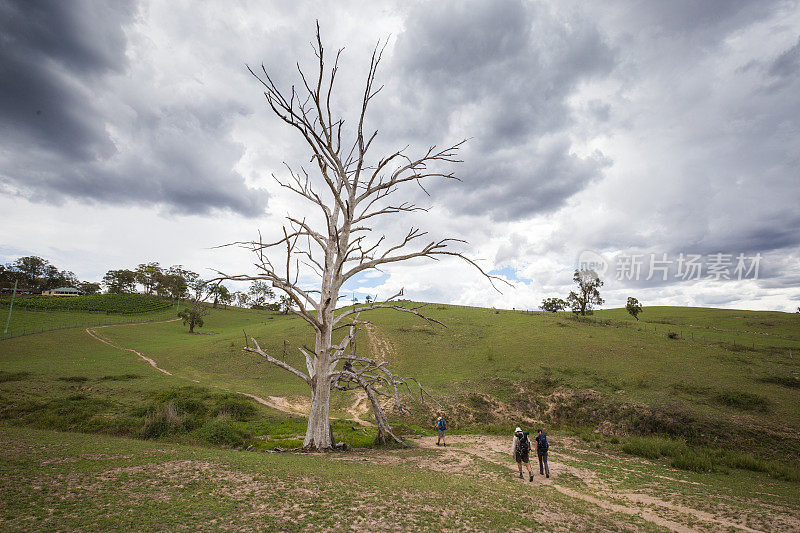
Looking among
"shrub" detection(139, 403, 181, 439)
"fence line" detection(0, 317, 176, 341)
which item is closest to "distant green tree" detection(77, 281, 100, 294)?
"fence line" detection(0, 317, 176, 341)

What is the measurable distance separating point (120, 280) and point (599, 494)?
147425mm

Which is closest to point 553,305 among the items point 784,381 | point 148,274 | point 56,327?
point 784,381

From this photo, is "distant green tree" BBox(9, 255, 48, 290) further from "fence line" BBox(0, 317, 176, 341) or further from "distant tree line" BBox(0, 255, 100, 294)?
"fence line" BBox(0, 317, 176, 341)

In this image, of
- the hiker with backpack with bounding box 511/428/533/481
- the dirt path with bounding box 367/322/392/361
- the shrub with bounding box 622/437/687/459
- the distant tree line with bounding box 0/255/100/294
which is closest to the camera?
the hiker with backpack with bounding box 511/428/533/481

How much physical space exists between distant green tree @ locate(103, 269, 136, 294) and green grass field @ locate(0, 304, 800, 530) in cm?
8079

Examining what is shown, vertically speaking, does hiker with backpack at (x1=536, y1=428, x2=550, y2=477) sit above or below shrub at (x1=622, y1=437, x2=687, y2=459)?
above

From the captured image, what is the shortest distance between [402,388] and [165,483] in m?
23.5

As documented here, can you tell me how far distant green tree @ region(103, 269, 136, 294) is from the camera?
112812mm

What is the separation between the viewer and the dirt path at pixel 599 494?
898cm

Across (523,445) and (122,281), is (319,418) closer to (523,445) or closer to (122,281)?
(523,445)

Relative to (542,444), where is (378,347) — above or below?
below

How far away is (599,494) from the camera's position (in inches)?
439

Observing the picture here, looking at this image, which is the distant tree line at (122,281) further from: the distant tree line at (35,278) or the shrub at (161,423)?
the shrub at (161,423)

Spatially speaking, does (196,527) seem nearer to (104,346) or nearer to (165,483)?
(165,483)
